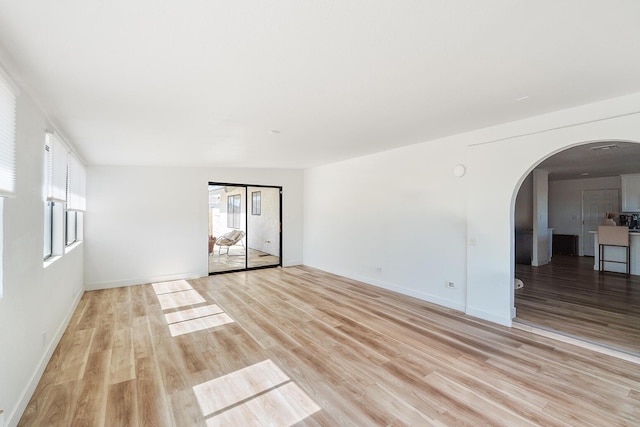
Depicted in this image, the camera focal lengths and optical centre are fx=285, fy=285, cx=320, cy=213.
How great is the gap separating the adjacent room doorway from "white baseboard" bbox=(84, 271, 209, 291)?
396 mm

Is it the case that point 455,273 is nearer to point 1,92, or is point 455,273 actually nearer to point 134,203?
point 1,92

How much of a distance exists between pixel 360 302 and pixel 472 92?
10.4ft

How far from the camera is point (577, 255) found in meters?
8.80

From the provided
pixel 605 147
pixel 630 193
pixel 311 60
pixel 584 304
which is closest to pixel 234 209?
pixel 311 60

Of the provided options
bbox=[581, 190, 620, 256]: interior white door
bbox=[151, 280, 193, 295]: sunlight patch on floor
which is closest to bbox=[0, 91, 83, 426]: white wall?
bbox=[151, 280, 193, 295]: sunlight patch on floor

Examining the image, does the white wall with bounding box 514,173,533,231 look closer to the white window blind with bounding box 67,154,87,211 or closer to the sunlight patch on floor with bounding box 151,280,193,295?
the sunlight patch on floor with bounding box 151,280,193,295

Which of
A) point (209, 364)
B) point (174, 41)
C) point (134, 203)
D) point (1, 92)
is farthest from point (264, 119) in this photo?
point (134, 203)

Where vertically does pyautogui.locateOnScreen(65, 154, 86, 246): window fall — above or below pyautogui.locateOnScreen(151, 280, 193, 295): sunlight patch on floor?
above

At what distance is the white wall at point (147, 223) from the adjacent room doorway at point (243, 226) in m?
0.34

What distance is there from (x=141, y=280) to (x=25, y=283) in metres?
3.88

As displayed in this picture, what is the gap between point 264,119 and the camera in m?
3.16

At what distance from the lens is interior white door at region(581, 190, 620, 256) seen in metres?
8.31

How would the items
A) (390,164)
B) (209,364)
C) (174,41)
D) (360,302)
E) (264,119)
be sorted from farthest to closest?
(390,164), (360,302), (264,119), (209,364), (174,41)

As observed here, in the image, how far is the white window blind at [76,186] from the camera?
3844 mm
